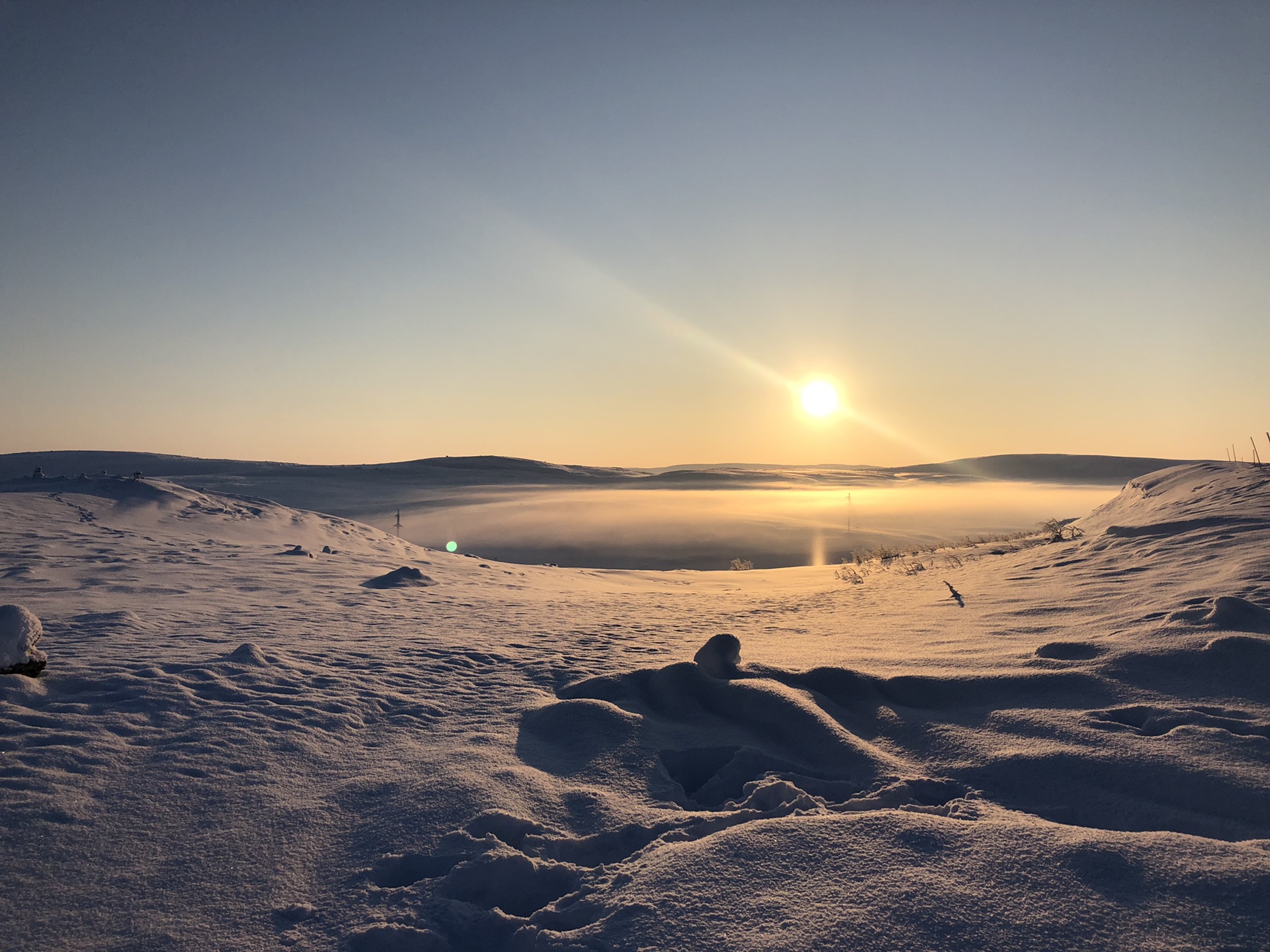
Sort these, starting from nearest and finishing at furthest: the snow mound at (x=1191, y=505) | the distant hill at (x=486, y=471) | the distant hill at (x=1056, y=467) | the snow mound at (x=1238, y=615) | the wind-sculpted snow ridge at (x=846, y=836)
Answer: the wind-sculpted snow ridge at (x=846, y=836), the snow mound at (x=1238, y=615), the snow mound at (x=1191, y=505), the distant hill at (x=486, y=471), the distant hill at (x=1056, y=467)

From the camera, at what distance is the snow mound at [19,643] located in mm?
3283

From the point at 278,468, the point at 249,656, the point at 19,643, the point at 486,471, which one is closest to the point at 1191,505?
the point at 249,656

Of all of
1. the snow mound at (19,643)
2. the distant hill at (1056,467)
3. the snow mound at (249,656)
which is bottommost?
the snow mound at (249,656)

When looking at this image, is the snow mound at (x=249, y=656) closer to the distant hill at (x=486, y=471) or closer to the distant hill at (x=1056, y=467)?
the distant hill at (x=486, y=471)

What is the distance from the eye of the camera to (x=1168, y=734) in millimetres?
2691

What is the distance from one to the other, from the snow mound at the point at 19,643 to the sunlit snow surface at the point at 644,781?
3.5 inches

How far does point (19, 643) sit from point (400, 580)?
467 centimetres

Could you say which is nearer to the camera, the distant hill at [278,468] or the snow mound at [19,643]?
the snow mound at [19,643]

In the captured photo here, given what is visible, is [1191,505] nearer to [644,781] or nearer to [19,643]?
[644,781]

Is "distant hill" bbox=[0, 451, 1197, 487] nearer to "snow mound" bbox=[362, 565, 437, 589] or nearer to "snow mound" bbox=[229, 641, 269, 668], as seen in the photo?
"snow mound" bbox=[362, 565, 437, 589]

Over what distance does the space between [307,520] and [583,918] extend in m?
12.9

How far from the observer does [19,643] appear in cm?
333

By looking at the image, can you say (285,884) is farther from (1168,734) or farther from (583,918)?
(1168,734)

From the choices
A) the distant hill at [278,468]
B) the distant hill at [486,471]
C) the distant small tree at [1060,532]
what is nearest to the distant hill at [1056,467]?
the distant hill at [486,471]
